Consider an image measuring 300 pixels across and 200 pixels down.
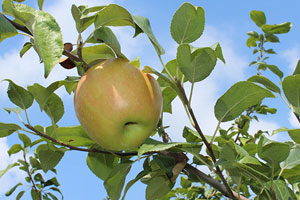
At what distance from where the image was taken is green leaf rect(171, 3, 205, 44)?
1003 millimetres

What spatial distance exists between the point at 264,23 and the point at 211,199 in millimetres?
1273

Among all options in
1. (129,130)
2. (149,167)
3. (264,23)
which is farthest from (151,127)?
(264,23)

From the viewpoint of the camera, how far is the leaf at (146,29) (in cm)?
95

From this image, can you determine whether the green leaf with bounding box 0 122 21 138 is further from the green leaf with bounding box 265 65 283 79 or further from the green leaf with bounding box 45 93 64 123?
the green leaf with bounding box 265 65 283 79

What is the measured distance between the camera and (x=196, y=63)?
97cm

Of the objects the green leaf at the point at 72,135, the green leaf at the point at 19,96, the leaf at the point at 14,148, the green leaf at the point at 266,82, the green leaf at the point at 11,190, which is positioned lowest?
the green leaf at the point at 11,190

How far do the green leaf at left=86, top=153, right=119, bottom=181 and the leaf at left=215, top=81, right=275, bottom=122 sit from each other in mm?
455

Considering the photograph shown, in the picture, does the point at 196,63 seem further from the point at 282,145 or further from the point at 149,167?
the point at 149,167

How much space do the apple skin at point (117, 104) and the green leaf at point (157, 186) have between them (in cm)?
21

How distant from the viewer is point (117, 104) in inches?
38.6

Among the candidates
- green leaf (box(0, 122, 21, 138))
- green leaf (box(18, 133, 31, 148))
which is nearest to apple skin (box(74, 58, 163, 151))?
green leaf (box(0, 122, 21, 138))

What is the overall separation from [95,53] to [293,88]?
0.58 metres

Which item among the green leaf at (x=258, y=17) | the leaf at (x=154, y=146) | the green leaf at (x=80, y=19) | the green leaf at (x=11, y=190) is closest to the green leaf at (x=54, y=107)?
the green leaf at (x=80, y=19)

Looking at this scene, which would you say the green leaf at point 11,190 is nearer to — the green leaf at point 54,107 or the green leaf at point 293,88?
the green leaf at point 54,107
